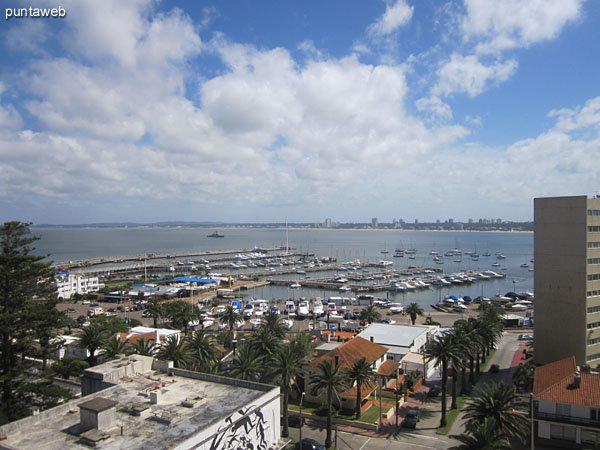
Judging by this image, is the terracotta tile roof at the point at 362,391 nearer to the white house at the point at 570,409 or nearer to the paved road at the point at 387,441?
the paved road at the point at 387,441

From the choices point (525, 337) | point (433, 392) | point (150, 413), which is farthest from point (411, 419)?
point (525, 337)

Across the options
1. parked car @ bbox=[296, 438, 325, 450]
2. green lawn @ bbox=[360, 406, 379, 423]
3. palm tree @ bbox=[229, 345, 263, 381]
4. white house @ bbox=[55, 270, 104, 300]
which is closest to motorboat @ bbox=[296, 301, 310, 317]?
green lawn @ bbox=[360, 406, 379, 423]

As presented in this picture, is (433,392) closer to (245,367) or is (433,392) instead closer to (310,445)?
(310,445)

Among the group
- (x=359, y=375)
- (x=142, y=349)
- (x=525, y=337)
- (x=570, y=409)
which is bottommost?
(x=525, y=337)

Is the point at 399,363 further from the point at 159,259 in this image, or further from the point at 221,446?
the point at 159,259

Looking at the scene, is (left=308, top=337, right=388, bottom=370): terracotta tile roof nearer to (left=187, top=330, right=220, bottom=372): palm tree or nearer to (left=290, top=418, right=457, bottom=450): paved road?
(left=290, top=418, right=457, bottom=450): paved road

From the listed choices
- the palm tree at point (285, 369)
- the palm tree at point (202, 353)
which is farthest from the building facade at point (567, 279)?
the palm tree at point (202, 353)
